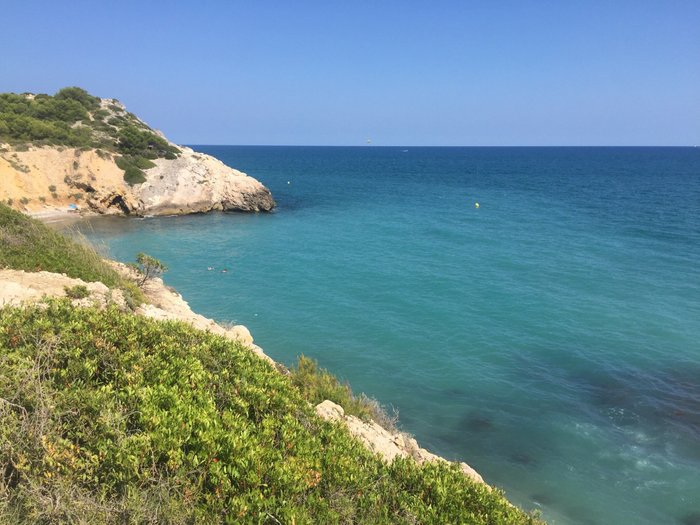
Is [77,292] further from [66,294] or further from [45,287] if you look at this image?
[45,287]

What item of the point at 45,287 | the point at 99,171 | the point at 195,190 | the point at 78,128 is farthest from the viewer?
the point at 78,128

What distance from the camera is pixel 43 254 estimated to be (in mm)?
15750

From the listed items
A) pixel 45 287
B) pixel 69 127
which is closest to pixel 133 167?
pixel 69 127

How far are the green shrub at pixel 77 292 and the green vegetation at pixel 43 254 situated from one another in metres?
2.17

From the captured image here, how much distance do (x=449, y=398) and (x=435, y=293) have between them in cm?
1072

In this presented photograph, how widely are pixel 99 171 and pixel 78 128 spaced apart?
43.0 feet

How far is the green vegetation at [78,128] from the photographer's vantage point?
162 ft

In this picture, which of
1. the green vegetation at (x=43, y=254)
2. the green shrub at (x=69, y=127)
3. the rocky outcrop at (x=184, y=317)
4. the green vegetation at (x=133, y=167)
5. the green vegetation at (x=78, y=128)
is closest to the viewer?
the rocky outcrop at (x=184, y=317)

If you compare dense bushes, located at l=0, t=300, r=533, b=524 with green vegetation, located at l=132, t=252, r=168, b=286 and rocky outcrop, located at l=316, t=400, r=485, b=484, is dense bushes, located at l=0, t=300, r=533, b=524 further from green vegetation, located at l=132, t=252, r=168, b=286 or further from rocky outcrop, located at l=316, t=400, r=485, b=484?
green vegetation, located at l=132, t=252, r=168, b=286

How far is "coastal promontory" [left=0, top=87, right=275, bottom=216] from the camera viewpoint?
44.6 m

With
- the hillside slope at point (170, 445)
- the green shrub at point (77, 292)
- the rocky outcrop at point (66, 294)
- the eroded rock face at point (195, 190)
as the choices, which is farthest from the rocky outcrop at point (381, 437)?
the eroded rock face at point (195, 190)

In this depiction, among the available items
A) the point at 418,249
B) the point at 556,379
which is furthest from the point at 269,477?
the point at 418,249

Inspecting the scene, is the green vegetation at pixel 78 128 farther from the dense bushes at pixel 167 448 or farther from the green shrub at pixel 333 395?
the dense bushes at pixel 167 448

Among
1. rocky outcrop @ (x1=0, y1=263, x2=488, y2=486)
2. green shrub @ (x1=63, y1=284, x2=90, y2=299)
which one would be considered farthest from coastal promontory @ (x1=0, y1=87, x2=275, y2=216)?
green shrub @ (x1=63, y1=284, x2=90, y2=299)
